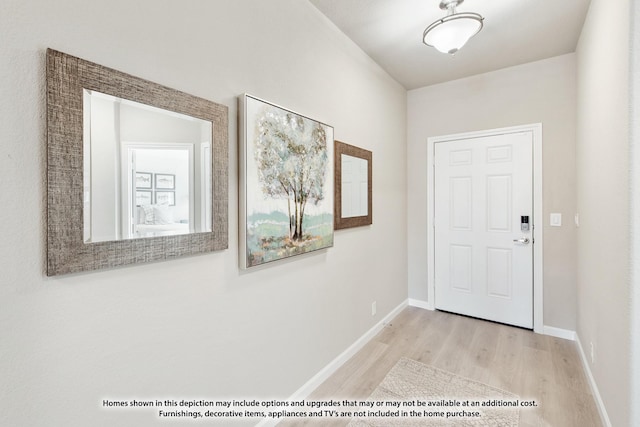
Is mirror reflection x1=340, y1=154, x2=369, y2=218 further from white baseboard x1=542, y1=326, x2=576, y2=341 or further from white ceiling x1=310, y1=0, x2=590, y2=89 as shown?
white baseboard x1=542, y1=326, x2=576, y2=341

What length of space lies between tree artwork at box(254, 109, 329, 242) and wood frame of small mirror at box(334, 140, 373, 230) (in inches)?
8.1

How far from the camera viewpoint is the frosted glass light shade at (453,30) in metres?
1.85

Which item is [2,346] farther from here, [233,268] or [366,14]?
[366,14]

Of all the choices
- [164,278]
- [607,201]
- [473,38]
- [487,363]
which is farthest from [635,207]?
[164,278]

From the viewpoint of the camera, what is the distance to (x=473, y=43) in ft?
8.37

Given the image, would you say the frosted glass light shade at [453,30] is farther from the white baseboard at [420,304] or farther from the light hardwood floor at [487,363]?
the white baseboard at [420,304]

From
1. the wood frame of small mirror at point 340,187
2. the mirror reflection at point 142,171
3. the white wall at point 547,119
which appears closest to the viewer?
the mirror reflection at point 142,171

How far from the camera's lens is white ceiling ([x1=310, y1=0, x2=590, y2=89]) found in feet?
6.76

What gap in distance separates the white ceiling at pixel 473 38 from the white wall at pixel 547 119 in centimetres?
15

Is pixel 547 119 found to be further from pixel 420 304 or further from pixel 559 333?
pixel 420 304

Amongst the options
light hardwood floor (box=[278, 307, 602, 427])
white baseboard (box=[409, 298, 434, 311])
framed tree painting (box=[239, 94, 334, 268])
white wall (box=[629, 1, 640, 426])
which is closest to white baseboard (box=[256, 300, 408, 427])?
light hardwood floor (box=[278, 307, 602, 427])

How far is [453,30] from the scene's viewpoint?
6.28 ft

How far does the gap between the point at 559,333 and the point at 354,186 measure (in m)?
2.40

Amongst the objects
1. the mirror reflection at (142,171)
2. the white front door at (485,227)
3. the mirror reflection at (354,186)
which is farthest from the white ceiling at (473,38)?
the mirror reflection at (142,171)
